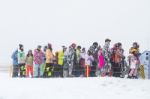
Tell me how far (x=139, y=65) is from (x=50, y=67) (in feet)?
12.0

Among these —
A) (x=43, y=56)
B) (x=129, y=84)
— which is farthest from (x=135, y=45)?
(x=43, y=56)

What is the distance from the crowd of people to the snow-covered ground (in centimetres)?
128

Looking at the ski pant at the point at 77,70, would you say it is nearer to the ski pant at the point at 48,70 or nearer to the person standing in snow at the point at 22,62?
the ski pant at the point at 48,70

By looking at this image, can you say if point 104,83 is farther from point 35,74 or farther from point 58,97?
point 35,74

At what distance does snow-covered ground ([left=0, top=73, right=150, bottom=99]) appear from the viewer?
20.1 meters

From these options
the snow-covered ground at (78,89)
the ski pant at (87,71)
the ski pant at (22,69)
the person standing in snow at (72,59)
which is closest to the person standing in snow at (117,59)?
the ski pant at (87,71)

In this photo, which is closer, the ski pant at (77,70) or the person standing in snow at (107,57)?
the person standing in snow at (107,57)

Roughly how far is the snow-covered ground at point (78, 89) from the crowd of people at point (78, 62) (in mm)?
1279

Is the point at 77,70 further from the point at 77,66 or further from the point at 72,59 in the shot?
the point at 72,59

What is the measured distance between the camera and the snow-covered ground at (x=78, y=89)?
20125 mm

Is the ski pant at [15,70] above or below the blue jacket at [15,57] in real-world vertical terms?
below

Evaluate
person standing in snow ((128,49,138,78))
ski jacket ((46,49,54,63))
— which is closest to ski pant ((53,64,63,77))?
ski jacket ((46,49,54,63))

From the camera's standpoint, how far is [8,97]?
20.9 meters

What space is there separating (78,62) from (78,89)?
129 inches
